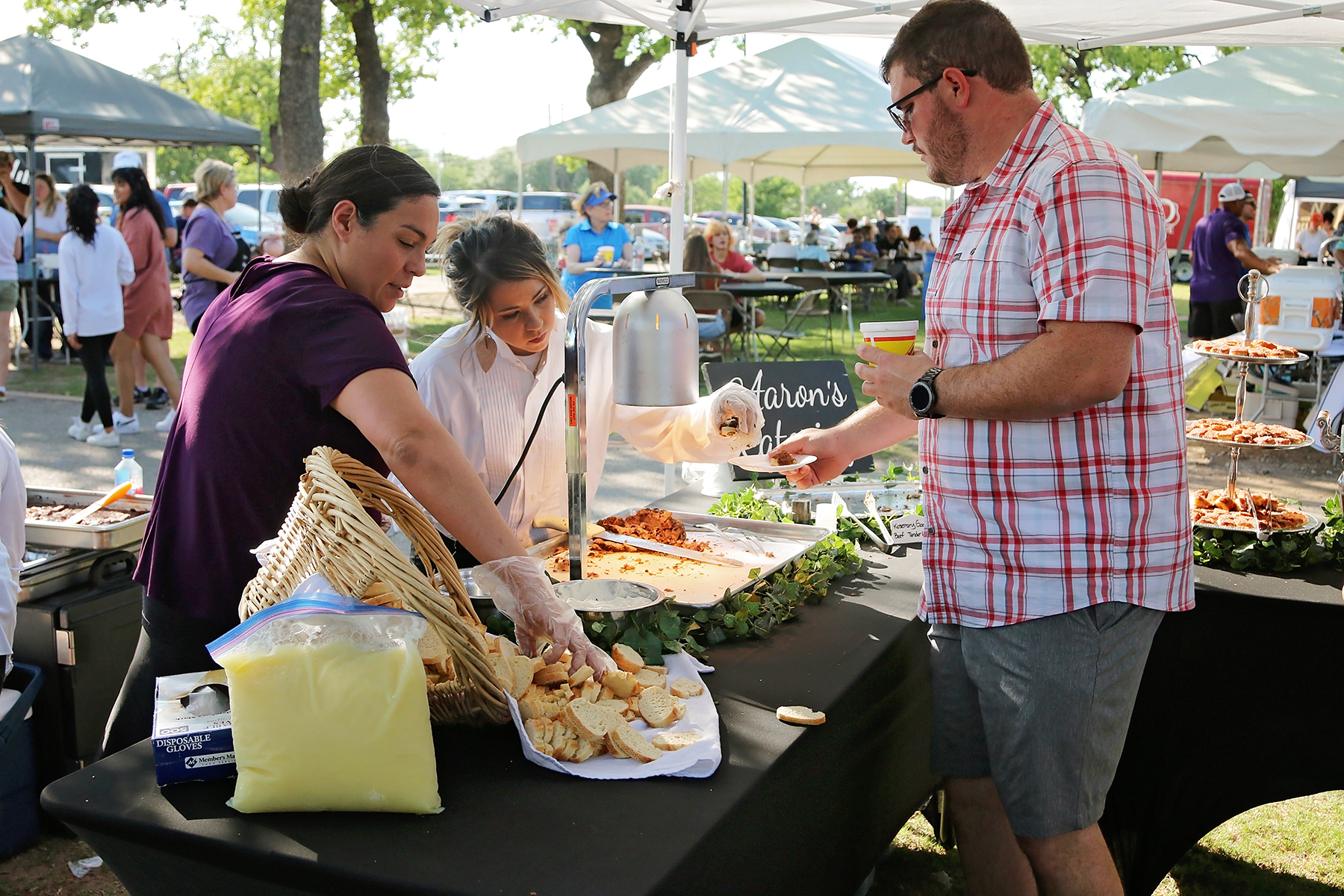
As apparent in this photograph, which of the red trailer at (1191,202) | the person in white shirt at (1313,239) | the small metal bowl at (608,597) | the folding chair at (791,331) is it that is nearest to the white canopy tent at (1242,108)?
the folding chair at (791,331)

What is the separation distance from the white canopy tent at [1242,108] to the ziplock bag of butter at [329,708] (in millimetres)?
6248

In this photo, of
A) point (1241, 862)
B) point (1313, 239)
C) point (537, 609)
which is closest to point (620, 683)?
point (537, 609)

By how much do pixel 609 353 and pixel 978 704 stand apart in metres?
1.33

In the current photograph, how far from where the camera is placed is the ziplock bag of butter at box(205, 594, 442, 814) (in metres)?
1.19

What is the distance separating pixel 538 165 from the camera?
205 feet

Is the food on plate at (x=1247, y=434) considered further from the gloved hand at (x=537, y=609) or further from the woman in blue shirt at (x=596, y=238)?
the woman in blue shirt at (x=596, y=238)

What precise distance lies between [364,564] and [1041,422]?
0.98 meters

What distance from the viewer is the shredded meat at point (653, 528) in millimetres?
2393

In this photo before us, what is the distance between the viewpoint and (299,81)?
32.6 feet

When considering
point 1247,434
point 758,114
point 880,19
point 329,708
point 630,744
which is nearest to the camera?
point 329,708

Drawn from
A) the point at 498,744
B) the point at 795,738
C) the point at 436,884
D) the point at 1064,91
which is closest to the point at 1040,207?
the point at 795,738

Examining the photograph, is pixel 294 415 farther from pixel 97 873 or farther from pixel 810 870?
pixel 97 873

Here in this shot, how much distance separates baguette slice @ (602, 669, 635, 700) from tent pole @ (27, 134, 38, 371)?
31.1ft

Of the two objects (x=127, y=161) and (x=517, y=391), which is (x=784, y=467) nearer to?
(x=517, y=391)
